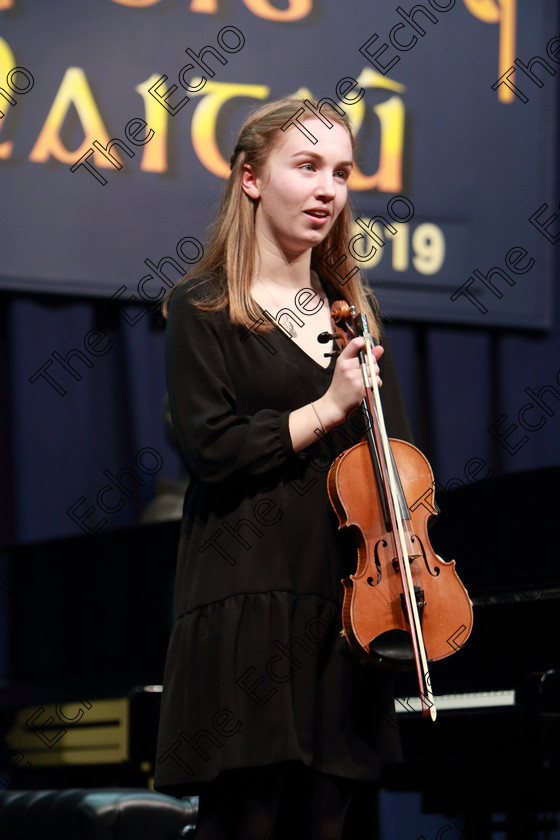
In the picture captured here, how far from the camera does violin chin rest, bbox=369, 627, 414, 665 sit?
157 cm

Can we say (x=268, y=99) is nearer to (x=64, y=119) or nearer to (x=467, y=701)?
(x=64, y=119)

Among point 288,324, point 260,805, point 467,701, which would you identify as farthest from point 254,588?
point 467,701

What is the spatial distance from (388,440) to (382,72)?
3.25 meters

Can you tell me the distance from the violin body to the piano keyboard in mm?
901

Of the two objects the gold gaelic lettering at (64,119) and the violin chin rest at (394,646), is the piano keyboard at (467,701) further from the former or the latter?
the gold gaelic lettering at (64,119)

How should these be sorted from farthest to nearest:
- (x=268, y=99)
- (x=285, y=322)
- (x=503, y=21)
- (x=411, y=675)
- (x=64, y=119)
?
(x=503, y=21) → (x=268, y=99) → (x=64, y=119) → (x=411, y=675) → (x=285, y=322)

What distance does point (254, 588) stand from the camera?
1645 mm

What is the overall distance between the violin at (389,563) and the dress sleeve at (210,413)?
0.34ft

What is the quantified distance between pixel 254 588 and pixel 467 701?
1052mm

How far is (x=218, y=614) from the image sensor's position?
1652 millimetres

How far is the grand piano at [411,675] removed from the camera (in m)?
2.51

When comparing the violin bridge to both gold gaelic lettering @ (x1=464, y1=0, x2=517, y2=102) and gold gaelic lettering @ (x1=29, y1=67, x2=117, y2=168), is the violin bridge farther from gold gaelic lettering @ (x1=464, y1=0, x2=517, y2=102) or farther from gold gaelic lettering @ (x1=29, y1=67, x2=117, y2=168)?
gold gaelic lettering @ (x1=464, y1=0, x2=517, y2=102)

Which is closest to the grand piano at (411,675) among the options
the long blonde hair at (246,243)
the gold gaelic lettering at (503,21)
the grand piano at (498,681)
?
the grand piano at (498,681)

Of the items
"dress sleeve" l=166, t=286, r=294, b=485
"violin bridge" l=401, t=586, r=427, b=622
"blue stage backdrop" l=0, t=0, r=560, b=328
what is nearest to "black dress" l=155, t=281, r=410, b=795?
"dress sleeve" l=166, t=286, r=294, b=485
